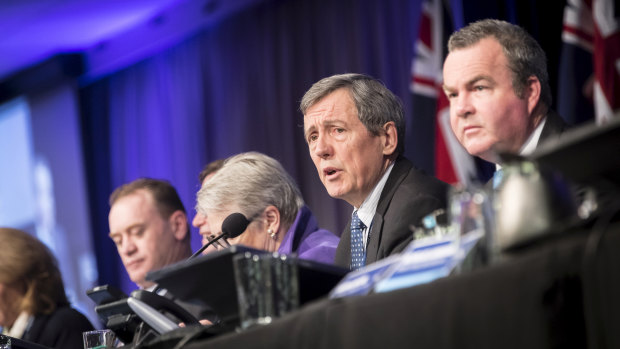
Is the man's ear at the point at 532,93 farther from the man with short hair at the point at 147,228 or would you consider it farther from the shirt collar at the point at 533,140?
the man with short hair at the point at 147,228

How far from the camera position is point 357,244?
2631 millimetres

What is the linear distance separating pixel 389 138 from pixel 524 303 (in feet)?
5.78


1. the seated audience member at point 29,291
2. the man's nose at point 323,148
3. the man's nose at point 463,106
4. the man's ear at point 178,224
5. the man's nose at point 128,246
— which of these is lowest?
the seated audience member at point 29,291

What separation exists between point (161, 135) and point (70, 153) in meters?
0.94

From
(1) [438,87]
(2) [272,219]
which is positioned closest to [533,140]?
(2) [272,219]

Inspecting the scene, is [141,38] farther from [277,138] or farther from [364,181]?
[364,181]

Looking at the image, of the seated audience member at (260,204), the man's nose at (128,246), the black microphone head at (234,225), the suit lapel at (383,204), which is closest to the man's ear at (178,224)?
the man's nose at (128,246)

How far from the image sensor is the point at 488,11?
4.42 m

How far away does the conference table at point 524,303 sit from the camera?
1009 millimetres

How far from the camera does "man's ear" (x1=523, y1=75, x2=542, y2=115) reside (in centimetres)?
248

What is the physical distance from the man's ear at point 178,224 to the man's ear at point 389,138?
59.2 inches

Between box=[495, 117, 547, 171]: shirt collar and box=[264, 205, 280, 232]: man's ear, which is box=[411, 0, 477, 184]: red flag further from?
box=[495, 117, 547, 171]: shirt collar

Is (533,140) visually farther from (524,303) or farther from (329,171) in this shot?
(524,303)

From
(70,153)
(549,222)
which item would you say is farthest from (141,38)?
(549,222)
